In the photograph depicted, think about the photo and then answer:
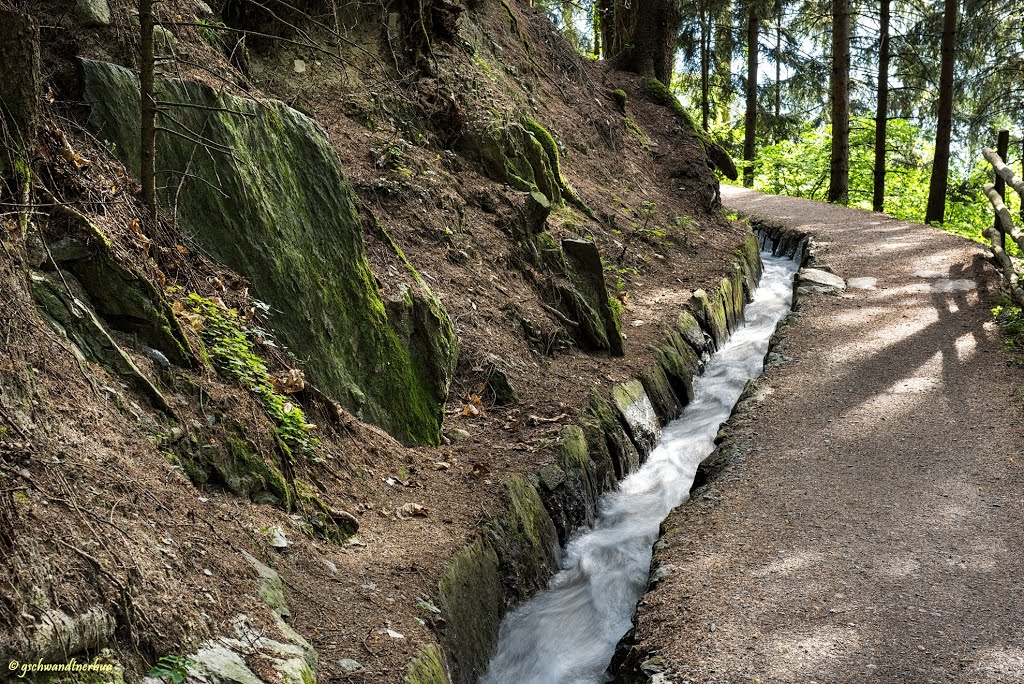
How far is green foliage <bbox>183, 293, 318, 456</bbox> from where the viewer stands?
5074 mm

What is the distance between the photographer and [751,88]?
26.3 metres

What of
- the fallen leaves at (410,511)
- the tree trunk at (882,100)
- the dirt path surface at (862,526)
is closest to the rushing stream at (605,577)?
the dirt path surface at (862,526)

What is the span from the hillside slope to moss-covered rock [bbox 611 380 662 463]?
21 cm

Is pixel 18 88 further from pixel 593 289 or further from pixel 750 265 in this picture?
pixel 750 265

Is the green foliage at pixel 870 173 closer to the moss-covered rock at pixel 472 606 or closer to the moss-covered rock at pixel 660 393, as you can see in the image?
the moss-covered rock at pixel 660 393

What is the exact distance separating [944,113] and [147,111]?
16358 mm

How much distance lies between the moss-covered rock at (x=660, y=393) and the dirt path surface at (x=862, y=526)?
43.4 inches

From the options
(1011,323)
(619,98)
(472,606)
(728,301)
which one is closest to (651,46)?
(619,98)

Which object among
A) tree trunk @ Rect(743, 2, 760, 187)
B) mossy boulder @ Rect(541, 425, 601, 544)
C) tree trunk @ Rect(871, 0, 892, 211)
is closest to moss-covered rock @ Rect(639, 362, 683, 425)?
mossy boulder @ Rect(541, 425, 601, 544)

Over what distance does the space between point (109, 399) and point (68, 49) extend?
9.66ft

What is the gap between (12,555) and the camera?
9.13 ft

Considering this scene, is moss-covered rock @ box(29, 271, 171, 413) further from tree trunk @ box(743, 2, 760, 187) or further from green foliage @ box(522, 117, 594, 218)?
tree trunk @ box(743, 2, 760, 187)

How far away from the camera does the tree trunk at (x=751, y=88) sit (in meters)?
25.4

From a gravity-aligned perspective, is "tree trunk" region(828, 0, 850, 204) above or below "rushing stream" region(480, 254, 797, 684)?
above
